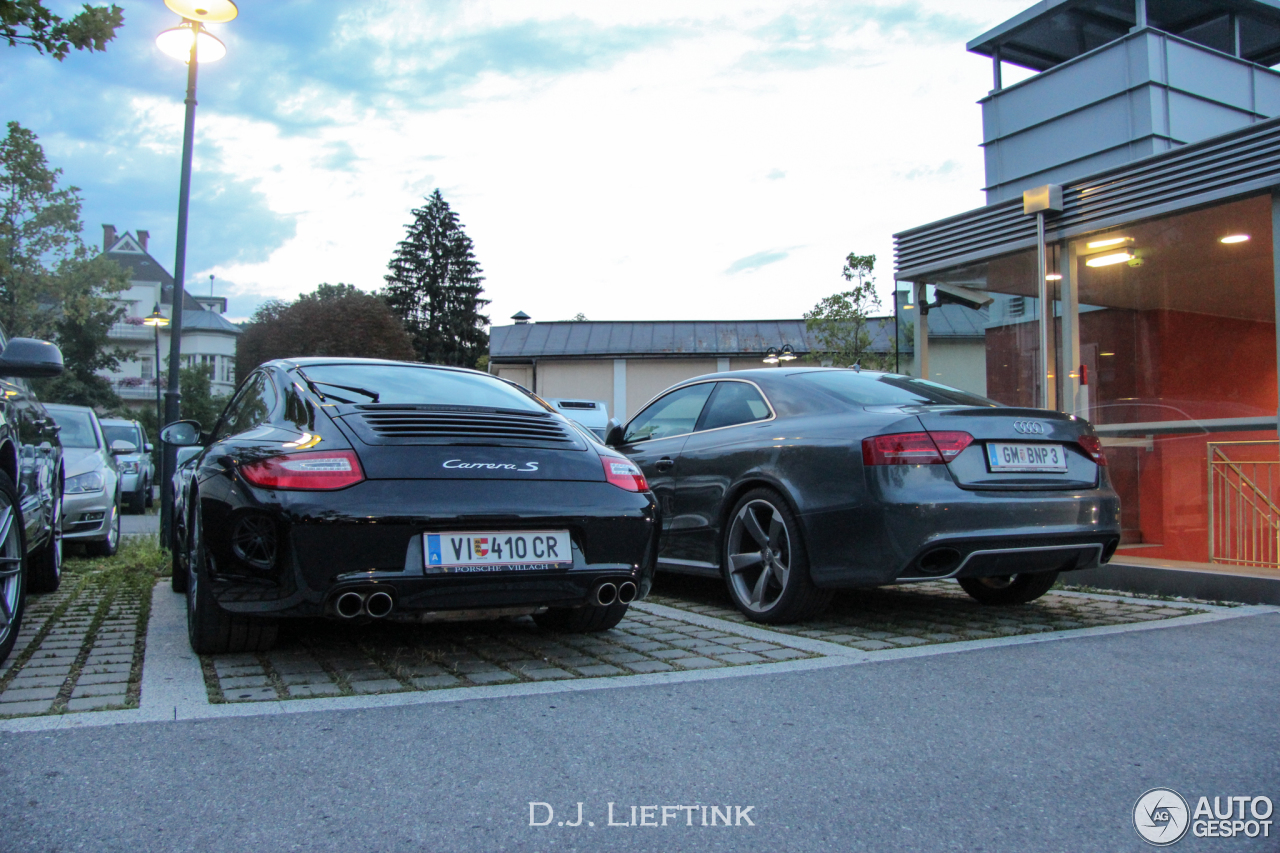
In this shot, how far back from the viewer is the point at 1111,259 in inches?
323

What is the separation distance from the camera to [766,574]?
206 inches

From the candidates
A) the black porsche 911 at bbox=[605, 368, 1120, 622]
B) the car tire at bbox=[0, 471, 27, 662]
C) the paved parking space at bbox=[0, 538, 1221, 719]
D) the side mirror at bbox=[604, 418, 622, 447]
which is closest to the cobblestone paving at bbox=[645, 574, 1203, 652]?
the paved parking space at bbox=[0, 538, 1221, 719]

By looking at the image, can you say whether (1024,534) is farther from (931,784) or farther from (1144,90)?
(1144,90)

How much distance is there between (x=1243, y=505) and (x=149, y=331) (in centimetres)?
8350

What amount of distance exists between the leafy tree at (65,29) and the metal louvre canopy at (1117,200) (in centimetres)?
679

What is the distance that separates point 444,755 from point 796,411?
2.97 m

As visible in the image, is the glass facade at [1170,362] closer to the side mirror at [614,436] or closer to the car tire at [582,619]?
the side mirror at [614,436]

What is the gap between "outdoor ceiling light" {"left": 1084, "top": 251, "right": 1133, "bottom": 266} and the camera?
8.16 metres

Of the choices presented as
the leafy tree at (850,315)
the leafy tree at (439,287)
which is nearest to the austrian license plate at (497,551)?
the leafy tree at (850,315)

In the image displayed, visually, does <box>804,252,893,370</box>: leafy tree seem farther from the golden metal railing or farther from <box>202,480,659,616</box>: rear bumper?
<box>202,480,659,616</box>: rear bumper

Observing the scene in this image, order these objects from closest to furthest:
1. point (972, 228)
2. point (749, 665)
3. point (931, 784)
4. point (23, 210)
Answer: point (931, 784)
point (749, 665)
point (972, 228)
point (23, 210)

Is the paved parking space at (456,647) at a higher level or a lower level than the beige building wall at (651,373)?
lower

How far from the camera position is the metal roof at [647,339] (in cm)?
4053

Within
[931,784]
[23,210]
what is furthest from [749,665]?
[23,210]
